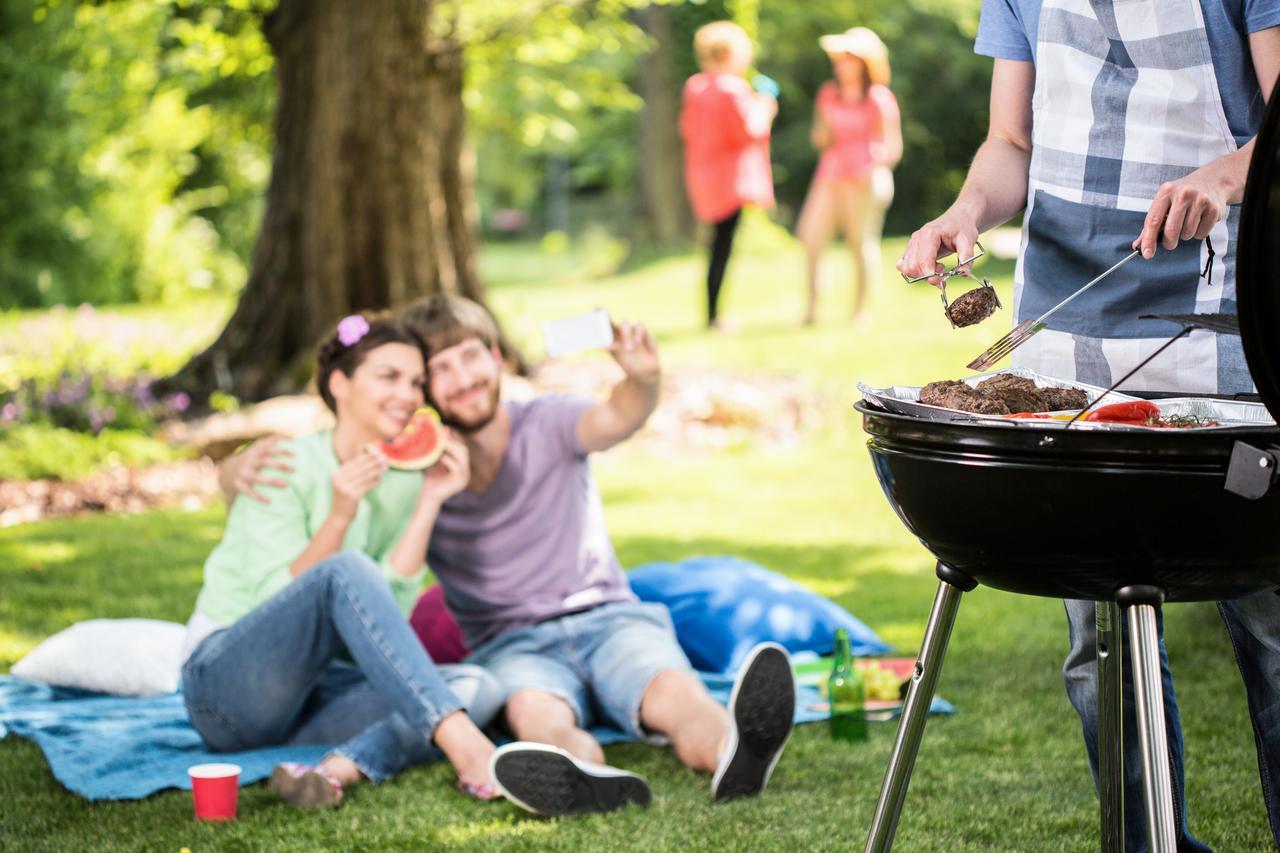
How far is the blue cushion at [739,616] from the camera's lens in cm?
446

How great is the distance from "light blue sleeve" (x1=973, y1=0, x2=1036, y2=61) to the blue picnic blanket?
1.94 metres

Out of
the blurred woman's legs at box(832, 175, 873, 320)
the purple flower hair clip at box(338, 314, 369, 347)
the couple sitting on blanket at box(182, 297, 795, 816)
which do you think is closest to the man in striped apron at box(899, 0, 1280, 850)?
the couple sitting on blanket at box(182, 297, 795, 816)

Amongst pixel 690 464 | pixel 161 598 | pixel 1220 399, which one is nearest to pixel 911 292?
pixel 690 464

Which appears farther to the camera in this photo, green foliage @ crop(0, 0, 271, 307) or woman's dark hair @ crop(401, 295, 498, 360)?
green foliage @ crop(0, 0, 271, 307)

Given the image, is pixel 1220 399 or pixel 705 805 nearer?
pixel 1220 399

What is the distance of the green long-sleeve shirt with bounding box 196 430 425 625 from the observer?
3639 mm

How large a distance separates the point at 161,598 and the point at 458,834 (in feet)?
8.24

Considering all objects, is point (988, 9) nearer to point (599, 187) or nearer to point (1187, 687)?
point (1187, 687)

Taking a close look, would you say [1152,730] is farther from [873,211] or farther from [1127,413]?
[873,211]

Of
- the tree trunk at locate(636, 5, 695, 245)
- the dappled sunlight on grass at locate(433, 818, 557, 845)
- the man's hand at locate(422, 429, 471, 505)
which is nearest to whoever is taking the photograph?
the dappled sunlight on grass at locate(433, 818, 557, 845)

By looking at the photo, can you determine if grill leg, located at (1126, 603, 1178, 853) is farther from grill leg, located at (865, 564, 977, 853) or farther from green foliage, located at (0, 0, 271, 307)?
green foliage, located at (0, 0, 271, 307)

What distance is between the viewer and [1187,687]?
13.2 ft

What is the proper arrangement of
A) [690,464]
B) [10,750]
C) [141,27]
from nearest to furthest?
[10,750]
[690,464]
[141,27]

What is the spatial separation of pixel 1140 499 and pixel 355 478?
84.4 inches
